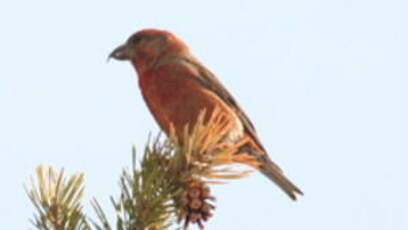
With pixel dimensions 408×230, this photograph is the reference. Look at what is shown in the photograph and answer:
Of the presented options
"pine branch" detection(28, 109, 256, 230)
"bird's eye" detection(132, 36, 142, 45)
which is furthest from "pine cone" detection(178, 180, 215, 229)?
"bird's eye" detection(132, 36, 142, 45)

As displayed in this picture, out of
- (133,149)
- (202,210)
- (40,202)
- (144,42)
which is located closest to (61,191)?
(40,202)

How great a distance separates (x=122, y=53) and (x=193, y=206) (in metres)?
2.55

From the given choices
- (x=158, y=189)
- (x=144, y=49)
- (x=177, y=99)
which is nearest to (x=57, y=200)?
(x=158, y=189)

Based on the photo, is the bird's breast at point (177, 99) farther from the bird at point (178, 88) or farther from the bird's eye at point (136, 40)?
the bird's eye at point (136, 40)

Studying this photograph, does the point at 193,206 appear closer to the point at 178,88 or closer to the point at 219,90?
the point at 178,88

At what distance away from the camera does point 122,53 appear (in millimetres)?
4742

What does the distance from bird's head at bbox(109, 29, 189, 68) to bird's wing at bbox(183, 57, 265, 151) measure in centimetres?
19

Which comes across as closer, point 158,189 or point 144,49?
point 158,189

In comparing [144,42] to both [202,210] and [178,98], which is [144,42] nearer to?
[178,98]

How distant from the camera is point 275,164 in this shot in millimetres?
4855

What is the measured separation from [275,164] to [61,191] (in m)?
2.76

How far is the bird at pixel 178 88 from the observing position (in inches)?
165

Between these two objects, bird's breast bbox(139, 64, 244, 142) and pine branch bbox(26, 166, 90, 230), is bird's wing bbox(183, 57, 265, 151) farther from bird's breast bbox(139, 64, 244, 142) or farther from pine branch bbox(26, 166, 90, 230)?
pine branch bbox(26, 166, 90, 230)

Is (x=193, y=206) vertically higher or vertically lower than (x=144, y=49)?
lower
